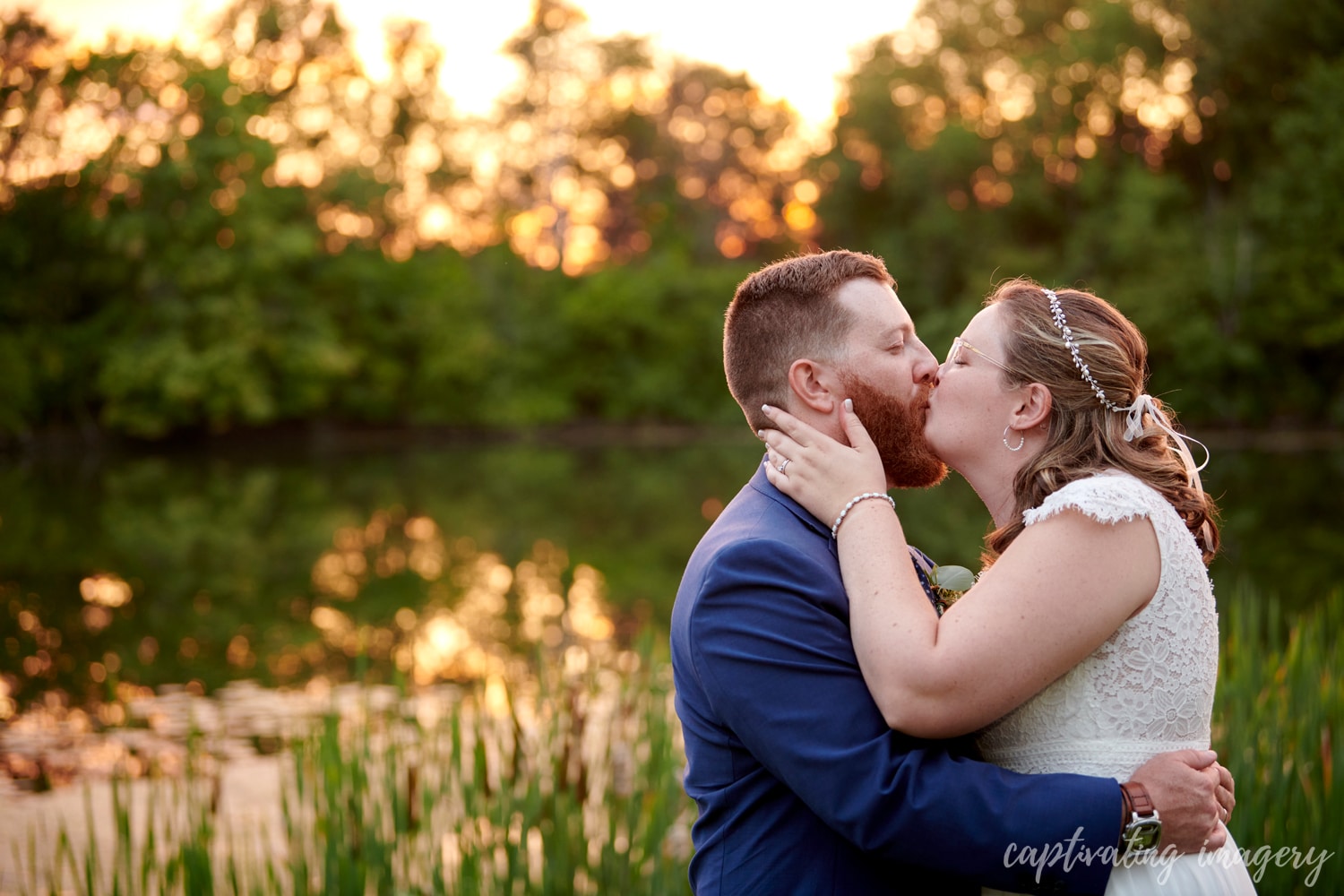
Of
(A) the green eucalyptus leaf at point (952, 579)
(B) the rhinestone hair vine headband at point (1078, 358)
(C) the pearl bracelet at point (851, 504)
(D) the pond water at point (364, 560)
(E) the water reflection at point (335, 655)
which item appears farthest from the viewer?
(D) the pond water at point (364, 560)

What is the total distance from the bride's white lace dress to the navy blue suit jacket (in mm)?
126

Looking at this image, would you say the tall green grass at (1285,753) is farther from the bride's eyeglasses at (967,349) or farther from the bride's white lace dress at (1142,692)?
the bride's eyeglasses at (967,349)

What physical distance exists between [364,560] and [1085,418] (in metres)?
18.2

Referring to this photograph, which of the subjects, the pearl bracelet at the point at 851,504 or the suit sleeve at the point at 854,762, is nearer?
the suit sleeve at the point at 854,762

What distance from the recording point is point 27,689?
11961 millimetres

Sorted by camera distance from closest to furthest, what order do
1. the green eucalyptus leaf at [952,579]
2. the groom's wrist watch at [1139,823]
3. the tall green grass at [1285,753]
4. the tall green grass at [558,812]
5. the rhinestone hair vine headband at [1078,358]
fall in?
the groom's wrist watch at [1139,823] < the rhinestone hair vine headband at [1078,358] < the green eucalyptus leaf at [952,579] < the tall green grass at [1285,753] < the tall green grass at [558,812]

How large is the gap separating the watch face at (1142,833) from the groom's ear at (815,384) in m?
0.94

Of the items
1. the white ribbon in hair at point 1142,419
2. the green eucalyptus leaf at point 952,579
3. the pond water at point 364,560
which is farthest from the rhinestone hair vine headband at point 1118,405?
the pond water at point 364,560

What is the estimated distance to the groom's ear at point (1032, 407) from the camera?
8.34ft

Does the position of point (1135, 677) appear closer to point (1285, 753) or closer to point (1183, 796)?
point (1183, 796)

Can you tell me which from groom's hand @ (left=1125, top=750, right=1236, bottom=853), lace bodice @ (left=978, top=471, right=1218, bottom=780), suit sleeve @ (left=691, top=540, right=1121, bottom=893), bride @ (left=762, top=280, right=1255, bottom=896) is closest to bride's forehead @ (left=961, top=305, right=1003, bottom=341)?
bride @ (left=762, top=280, right=1255, bottom=896)

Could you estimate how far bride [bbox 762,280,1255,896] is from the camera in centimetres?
221

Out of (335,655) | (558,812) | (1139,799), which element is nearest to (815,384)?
(1139,799)

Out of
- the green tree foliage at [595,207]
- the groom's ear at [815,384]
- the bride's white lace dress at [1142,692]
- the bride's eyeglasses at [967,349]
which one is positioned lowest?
the bride's white lace dress at [1142,692]
